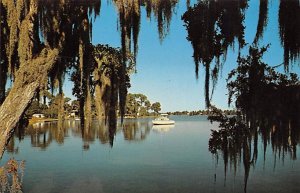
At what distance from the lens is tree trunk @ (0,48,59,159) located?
20.9 feet

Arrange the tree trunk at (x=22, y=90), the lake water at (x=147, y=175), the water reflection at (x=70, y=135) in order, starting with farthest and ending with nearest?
the lake water at (x=147, y=175) → the water reflection at (x=70, y=135) → the tree trunk at (x=22, y=90)

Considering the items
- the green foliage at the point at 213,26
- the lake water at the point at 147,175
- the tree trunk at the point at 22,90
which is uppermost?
the green foliage at the point at 213,26

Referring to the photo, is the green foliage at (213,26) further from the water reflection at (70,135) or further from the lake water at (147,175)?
the lake water at (147,175)

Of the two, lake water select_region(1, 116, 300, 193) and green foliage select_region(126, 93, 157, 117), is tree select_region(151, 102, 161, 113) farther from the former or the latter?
lake water select_region(1, 116, 300, 193)

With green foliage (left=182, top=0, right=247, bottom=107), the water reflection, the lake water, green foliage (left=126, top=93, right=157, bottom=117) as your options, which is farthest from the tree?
green foliage (left=182, top=0, right=247, bottom=107)

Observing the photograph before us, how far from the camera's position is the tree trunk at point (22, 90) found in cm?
637

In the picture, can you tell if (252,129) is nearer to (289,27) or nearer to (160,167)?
(289,27)

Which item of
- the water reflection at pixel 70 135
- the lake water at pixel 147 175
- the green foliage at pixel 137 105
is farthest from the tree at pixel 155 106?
the lake water at pixel 147 175

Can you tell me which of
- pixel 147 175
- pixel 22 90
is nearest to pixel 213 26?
pixel 22 90

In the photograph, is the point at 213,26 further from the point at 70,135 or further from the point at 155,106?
the point at 155,106

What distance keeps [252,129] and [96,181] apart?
50.0 ft

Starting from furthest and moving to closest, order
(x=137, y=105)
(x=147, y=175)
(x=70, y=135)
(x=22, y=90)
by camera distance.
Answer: (x=137, y=105) → (x=70, y=135) → (x=147, y=175) → (x=22, y=90)

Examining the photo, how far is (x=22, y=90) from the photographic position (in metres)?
6.59

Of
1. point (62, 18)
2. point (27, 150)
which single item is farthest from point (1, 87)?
point (27, 150)
